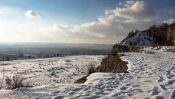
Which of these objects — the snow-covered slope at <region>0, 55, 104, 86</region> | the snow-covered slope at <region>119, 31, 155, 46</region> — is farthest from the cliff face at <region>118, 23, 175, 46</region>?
the snow-covered slope at <region>0, 55, 104, 86</region>

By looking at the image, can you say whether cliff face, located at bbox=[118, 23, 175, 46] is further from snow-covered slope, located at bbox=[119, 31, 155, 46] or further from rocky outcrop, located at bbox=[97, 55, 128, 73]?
rocky outcrop, located at bbox=[97, 55, 128, 73]

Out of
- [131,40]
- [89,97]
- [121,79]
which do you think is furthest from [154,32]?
[89,97]

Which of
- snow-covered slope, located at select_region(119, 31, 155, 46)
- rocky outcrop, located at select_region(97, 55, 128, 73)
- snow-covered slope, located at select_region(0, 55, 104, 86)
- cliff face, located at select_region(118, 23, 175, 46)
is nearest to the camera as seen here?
rocky outcrop, located at select_region(97, 55, 128, 73)

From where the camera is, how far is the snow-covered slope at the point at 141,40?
139 feet

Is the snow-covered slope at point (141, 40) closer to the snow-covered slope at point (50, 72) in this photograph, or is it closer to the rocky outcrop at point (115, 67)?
the snow-covered slope at point (50, 72)

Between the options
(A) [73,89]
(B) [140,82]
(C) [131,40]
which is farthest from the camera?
(C) [131,40]

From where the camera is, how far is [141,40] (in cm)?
4294

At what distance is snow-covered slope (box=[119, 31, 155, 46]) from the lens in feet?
139

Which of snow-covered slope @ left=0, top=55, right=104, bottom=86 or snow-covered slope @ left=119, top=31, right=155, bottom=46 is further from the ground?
snow-covered slope @ left=119, top=31, right=155, bottom=46

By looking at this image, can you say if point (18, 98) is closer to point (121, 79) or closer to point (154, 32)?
point (121, 79)

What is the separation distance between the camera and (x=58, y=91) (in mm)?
7211

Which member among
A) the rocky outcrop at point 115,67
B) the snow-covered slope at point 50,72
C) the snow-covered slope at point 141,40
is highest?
the snow-covered slope at point 141,40

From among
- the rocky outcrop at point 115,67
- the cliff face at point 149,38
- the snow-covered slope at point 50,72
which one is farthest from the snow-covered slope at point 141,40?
the rocky outcrop at point 115,67

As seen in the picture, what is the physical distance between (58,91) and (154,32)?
40.8 meters
